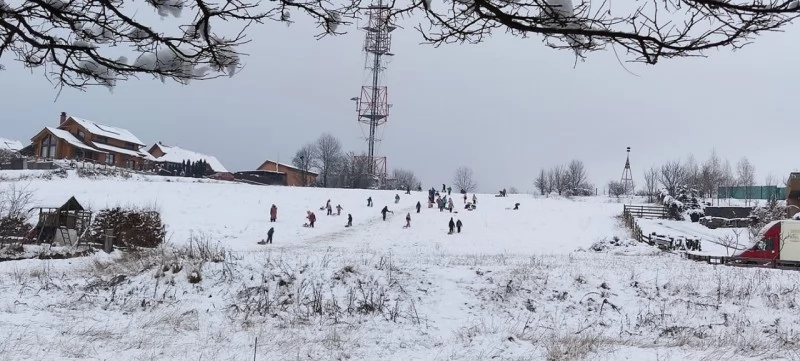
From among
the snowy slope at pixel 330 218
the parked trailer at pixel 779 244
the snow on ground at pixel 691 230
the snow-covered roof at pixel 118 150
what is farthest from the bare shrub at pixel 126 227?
the snow-covered roof at pixel 118 150

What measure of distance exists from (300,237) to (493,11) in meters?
28.5

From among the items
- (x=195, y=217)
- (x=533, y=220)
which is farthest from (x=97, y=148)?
(x=533, y=220)

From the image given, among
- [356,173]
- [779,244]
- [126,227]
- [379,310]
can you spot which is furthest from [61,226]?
[356,173]

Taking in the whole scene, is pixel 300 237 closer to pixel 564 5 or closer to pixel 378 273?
pixel 378 273

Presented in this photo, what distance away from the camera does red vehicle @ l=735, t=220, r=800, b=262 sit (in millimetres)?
22406

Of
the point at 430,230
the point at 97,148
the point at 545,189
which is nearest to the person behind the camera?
the point at 430,230

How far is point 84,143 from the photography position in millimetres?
Answer: 63375

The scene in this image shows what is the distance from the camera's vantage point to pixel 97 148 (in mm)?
63969

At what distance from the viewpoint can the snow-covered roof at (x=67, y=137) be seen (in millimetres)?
61344

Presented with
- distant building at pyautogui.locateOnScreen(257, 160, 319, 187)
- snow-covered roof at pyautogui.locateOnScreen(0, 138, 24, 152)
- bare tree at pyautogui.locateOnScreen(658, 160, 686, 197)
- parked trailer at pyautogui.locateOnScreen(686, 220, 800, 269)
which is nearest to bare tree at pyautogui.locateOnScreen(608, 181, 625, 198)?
bare tree at pyautogui.locateOnScreen(658, 160, 686, 197)

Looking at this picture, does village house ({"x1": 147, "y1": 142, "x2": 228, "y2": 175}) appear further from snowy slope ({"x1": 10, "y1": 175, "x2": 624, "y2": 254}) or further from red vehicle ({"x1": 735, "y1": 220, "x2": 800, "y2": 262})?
red vehicle ({"x1": 735, "y1": 220, "x2": 800, "y2": 262})

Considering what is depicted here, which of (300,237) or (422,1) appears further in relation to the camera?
(300,237)

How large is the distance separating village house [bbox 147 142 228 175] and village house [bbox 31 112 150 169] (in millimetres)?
7813

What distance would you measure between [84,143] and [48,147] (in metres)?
3.91
